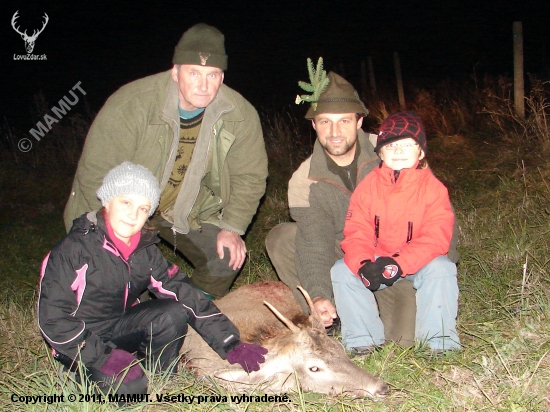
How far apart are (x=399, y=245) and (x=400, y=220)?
17 centimetres

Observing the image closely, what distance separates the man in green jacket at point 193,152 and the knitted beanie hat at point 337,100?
649mm

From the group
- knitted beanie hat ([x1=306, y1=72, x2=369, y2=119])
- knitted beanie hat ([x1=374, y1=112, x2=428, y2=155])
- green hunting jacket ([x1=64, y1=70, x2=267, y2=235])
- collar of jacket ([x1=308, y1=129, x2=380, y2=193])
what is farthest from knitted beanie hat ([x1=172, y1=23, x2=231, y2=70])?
knitted beanie hat ([x1=374, y1=112, x2=428, y2=155])

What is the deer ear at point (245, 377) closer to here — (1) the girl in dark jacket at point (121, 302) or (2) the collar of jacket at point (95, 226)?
(1) the girl in dark jacket at point (121, 302)

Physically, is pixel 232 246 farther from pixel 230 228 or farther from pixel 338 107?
pixel 338 107

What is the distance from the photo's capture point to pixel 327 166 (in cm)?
425

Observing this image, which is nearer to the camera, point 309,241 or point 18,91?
point 309,241

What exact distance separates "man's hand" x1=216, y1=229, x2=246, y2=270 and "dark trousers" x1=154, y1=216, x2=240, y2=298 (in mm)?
48

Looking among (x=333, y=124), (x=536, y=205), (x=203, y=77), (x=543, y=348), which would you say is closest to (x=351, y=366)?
(x=543, y=348)

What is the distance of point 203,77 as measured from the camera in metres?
4.11

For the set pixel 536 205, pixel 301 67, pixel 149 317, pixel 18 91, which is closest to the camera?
pixel 149 317

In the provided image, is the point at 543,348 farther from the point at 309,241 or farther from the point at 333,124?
the point at 333,124

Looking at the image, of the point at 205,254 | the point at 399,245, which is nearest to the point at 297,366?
the point at 399,245

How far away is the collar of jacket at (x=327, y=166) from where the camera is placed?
4.21m

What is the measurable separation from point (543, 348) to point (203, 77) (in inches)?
107
